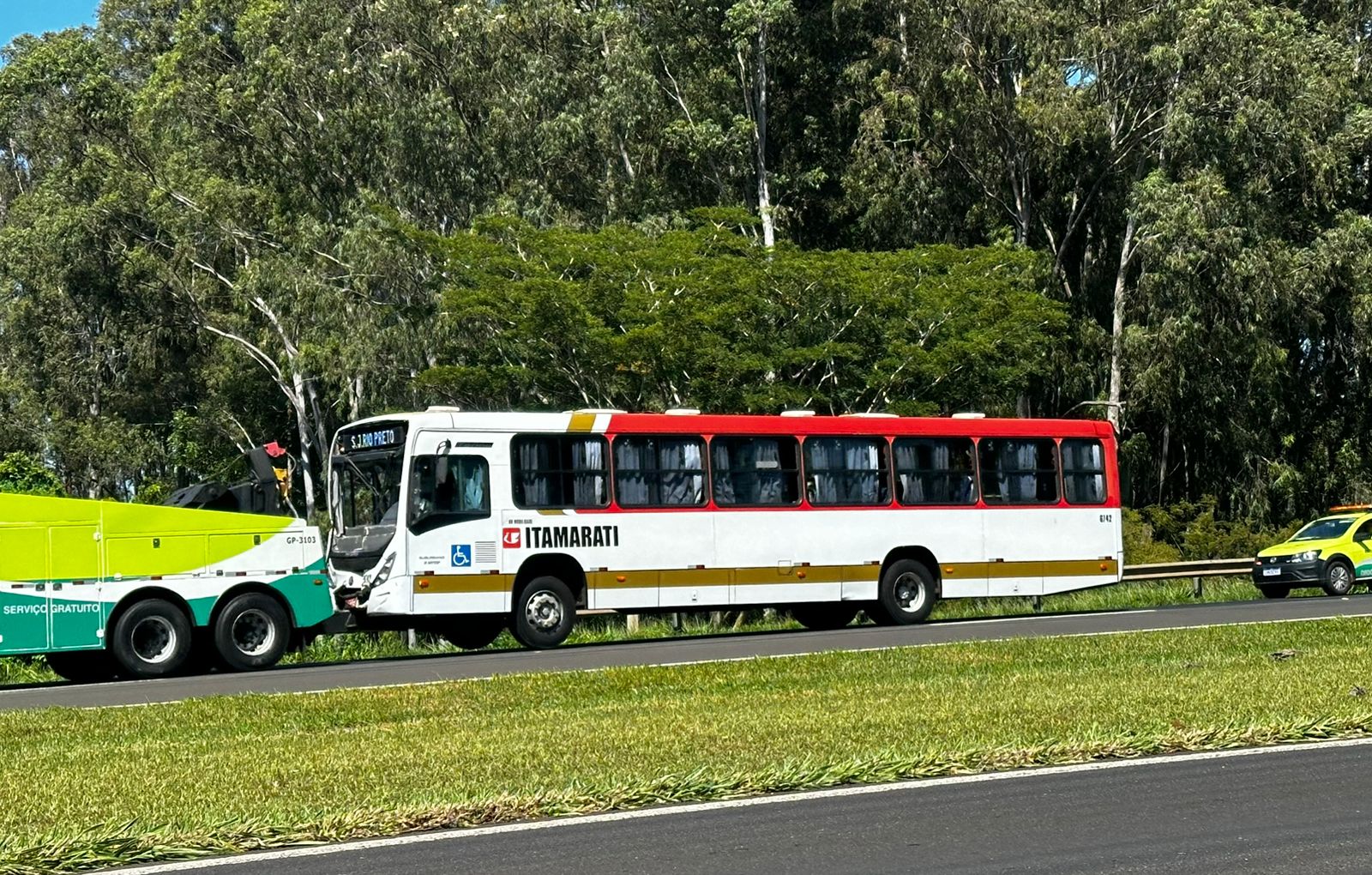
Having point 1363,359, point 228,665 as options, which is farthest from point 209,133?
point 228,665

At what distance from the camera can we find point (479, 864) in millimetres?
8031

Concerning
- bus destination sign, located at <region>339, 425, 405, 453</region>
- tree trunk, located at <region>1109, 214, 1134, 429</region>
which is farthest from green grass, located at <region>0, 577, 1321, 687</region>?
tree trunk, located at <region>1109, 214, 1134, 429</region>

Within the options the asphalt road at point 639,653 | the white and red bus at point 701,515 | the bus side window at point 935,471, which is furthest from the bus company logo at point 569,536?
the bus side window at point 935,471

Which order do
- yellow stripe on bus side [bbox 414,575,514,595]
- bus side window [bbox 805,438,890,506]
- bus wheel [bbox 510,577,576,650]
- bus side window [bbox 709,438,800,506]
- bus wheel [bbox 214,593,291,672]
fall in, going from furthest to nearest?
1. bus side window [bbox 805,438,890,506]
2. bus side window [bbox 709,438,800,506]
3. bus wheel [bbox 510,577,576,650]
4. yellow stripe on bus side [bbox 414,575,514,595]
5. bus wheel [bbox 214,593,291,672]

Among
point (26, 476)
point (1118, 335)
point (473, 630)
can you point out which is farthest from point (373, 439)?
point (26, 476)

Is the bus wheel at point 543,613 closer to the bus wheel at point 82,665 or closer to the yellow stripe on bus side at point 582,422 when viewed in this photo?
the yellow stripe on bus side at point 582,422

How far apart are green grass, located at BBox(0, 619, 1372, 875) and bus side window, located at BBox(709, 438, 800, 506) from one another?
771 cm

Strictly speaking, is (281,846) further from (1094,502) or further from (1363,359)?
(1363,359)

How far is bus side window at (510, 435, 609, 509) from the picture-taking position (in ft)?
78.8

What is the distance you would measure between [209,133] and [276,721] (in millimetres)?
46181

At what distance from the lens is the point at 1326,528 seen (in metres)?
33.1

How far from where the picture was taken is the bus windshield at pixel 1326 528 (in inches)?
1286

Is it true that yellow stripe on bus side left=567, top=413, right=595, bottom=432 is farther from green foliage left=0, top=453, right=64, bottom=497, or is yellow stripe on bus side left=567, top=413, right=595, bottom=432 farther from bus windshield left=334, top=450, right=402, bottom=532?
green foliage left=0, top=453, right=64, bottom=497

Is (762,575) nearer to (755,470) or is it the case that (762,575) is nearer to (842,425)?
(755,470)
